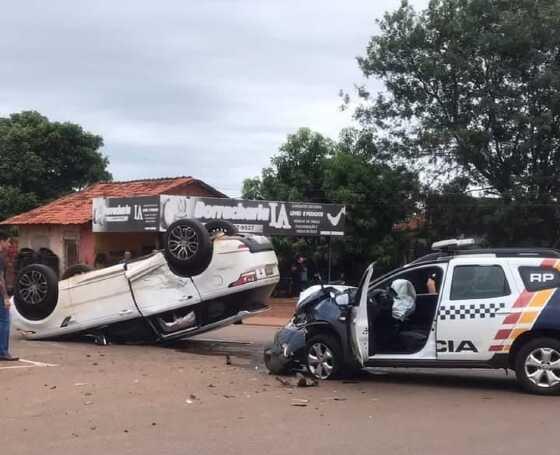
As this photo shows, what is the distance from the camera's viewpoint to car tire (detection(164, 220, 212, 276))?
13.8 m

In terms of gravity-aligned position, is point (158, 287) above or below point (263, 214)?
below

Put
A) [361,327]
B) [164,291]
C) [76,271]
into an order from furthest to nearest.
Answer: [76,271]
[164,291]
[361,327]

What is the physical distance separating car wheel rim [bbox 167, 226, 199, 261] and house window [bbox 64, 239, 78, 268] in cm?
1585

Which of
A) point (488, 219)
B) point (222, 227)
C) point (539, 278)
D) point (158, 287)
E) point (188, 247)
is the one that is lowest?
point (158, 287)

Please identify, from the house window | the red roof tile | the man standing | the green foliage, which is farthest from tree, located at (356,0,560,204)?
the man standing

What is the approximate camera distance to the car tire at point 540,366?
9.27 m

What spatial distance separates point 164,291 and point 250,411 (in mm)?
6168

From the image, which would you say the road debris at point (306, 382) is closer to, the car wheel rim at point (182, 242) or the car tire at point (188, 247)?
the car tire at point (188, 247)

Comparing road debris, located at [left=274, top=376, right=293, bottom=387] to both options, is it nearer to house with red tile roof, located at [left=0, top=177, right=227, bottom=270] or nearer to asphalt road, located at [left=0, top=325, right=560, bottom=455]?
asphalt road, located at [left=0, top=325, right=560, bottom=455]

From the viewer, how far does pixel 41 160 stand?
37.7 meters

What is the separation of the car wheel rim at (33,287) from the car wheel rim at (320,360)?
6.45m

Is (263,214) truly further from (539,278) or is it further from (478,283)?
(539,278)

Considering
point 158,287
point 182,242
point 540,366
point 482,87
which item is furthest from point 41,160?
point 540,366

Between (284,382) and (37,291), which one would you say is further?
(37,291)
